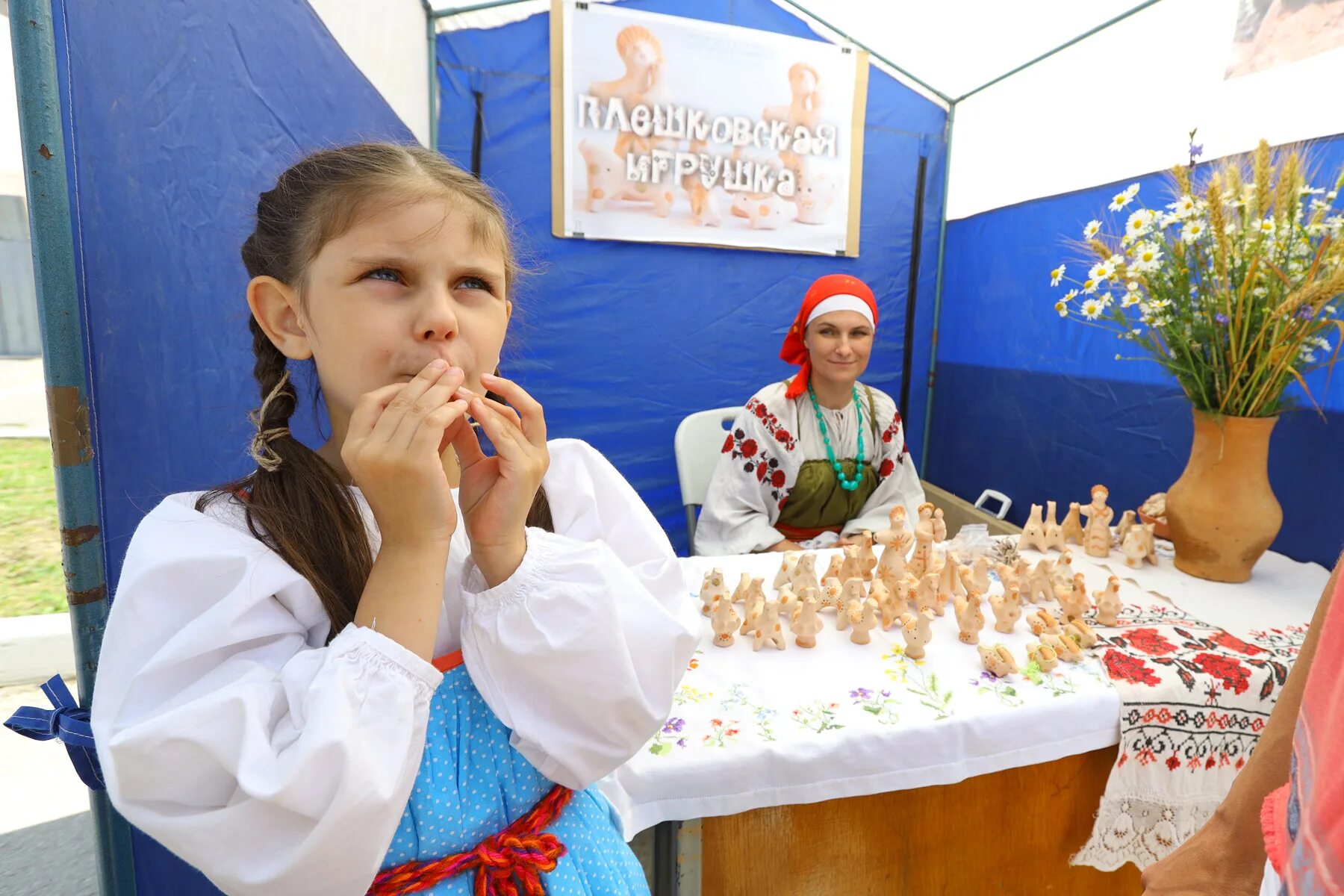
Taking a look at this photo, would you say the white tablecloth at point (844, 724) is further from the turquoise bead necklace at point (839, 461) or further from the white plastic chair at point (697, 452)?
the white plastic chair at point (697, 452)

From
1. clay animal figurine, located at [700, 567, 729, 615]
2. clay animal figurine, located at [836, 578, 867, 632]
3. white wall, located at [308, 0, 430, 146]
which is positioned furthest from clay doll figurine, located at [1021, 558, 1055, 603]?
white wall, located at [308, 0, 430, 146]

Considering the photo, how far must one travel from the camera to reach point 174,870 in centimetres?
86

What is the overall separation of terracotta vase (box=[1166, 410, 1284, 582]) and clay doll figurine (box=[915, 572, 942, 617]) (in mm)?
651

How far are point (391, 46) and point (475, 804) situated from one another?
1940 mm

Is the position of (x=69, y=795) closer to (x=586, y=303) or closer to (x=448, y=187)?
(x=448, y=187)

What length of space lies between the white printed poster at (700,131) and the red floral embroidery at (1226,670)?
2.08 metres

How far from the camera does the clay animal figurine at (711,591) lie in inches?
45.6

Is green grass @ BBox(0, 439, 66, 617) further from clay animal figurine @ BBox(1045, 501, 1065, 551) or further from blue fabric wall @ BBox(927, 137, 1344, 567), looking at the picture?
blue fabric wall @ BBox(927, 137, 1344, 567)

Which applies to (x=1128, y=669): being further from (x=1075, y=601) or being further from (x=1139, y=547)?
(x=1139, y=547)

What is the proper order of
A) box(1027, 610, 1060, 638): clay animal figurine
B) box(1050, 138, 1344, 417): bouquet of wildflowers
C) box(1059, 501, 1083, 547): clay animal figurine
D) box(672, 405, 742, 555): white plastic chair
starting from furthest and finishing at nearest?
box(672, 405, 742, 555): white plastic chair → box(1059, 501, 1083, 547): clay animal figurine → box(1050, 138, 1344, 417): bouquet of wildflowers → box(1027, 610, 1060, 638): clay animal figurine

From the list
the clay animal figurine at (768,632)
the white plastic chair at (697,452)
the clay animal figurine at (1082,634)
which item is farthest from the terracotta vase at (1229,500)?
the white plastic chair at (697,452)

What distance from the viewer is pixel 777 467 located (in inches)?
83.1

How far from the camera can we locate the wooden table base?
Result: 2.93 feet

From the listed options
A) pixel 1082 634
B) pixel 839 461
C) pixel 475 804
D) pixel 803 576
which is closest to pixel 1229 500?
pixel 1082 634
